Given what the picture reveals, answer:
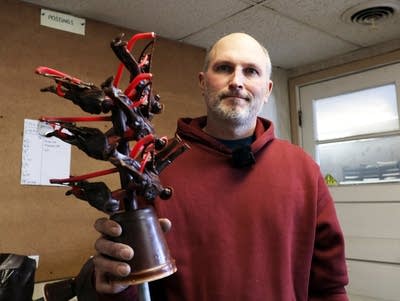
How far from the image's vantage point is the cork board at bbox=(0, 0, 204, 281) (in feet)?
4.99

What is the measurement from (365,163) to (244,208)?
4.94ft

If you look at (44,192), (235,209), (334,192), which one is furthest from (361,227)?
(44,192)

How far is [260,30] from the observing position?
6.28 ft

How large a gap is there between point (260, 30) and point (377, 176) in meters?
0.99

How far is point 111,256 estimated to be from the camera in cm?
58

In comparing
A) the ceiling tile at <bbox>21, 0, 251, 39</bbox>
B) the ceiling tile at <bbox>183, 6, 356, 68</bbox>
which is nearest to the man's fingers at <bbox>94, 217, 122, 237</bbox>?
the ceiling tile at <bbox>21, 0, 251, 39</bbox>

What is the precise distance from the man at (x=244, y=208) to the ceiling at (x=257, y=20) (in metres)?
0.63

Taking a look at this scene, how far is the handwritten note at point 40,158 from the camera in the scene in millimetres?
1556

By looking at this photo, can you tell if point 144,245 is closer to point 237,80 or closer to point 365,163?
point 237,80

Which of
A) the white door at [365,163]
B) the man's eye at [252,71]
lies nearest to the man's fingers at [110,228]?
the man's eye at [252,71]

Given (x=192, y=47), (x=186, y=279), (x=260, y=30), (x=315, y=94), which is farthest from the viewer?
(x=315, y=94)

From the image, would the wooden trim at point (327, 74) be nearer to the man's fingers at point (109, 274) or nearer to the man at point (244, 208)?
the man at point (244, 208)

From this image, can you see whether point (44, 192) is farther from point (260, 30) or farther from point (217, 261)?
point (260, 30)

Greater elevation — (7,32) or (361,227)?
(7,32)
